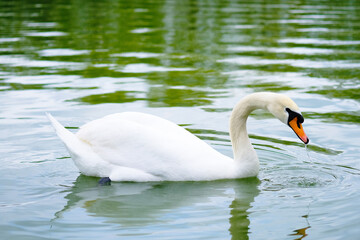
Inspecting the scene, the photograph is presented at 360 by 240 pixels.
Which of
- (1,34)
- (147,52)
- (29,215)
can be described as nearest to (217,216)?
(29,215)

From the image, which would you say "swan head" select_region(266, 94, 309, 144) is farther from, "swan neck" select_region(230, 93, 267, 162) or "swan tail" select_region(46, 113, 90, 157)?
"swan tail" select_region(46, 113, 90, 157)

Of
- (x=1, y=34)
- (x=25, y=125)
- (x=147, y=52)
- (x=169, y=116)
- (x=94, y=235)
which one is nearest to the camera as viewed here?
(x=94, y=235)

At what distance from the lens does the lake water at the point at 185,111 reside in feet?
21.0

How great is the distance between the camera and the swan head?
720cm

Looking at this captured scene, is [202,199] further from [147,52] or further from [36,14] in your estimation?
[36,14]

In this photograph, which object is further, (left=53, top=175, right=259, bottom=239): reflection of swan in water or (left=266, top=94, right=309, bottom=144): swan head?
(left=266, top=94, right=309, bottom=144): swan head

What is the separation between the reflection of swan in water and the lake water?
2 centimetres

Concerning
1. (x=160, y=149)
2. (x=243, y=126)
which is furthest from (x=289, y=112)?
(x=160, y=149)

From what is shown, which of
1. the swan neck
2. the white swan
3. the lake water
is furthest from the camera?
the swan neck

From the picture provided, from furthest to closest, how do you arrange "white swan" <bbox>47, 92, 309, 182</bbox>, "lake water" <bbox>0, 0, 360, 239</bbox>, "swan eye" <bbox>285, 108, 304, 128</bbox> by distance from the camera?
1. "white swan" <bbox>47, 92, 309, 182</bbox>
2. "swan eye" <bbox>285, 108, 304, 128</bbox>
3. "lake water" <bbox>0, 0, 360, 239</bbox>

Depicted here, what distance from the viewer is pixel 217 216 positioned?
652cm

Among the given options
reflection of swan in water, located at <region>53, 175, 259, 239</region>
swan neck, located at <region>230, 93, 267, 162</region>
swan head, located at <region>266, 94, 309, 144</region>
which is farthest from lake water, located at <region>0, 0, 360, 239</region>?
swan head, located at <region>266, 94, 309, 144</region>

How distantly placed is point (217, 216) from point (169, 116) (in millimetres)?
4098

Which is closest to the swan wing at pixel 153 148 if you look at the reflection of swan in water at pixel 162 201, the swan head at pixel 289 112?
the reflection of swan in water at pixel 162 201
